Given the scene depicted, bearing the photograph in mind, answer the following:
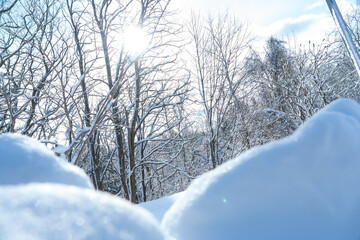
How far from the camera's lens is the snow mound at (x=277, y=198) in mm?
269

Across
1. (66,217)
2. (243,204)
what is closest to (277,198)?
(243,204)

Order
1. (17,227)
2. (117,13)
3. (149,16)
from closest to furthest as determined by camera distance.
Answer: (17,227) < (117,13) < (149,16)

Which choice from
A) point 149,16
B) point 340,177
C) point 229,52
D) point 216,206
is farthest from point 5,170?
point 229,52

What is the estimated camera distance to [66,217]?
0.77 ft

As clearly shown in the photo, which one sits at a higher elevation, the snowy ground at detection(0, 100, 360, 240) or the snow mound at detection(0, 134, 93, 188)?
the snow mound at detection(0, 134, 93, 188)

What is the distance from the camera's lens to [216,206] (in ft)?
0.89

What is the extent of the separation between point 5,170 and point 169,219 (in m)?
0.27

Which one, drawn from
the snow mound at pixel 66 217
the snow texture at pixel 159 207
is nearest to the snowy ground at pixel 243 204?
the snow mound at pixel 66 217

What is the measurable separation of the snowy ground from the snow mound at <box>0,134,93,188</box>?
8 centimetres

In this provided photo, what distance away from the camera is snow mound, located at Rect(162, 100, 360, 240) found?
0.88 feet

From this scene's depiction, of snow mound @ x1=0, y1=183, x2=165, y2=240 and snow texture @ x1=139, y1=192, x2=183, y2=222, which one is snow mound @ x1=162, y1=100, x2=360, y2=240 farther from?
snow texture @ x1=139, y1=192, x2=183, y2=222

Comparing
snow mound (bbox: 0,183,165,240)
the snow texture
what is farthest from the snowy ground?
the snow texture

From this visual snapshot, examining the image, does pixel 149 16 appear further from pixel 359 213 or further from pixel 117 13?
pixel 359 213

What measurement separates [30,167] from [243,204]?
1.08 ft
